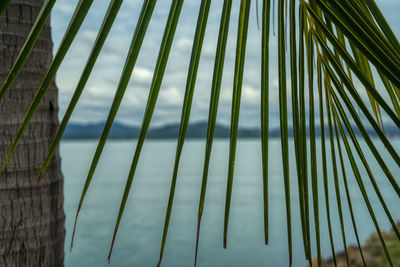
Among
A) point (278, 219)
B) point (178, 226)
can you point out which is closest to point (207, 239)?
point (178, 226)

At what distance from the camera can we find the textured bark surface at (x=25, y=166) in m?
1.12

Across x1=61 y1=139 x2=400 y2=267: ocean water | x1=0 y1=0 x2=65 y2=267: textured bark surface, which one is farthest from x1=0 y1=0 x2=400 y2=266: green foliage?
x1=61 y1=139 x2=400 y2=267: ocean water

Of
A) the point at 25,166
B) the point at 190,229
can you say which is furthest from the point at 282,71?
the point at 190,229

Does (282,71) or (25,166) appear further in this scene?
(25,166)

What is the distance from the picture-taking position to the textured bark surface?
44.1 inches

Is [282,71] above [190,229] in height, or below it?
above

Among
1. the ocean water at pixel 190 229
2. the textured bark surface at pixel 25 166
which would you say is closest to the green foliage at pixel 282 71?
the textured bark surface at pixel 25 166

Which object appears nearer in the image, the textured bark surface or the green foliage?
the green foliage

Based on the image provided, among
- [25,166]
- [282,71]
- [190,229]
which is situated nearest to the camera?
[282,71]

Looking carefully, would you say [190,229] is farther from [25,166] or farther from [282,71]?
[282,71]

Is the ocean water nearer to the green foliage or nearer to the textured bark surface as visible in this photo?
the textured bark surface

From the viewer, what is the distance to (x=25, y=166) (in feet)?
3.73

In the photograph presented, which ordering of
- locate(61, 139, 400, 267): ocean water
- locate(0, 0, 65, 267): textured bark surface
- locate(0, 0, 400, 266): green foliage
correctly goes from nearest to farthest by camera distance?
locate(0, 0, 400, 266): green foliage
locate(0, 0, 65, 267): textured bark surface
locate(61, 139, 400, 267): ocean water

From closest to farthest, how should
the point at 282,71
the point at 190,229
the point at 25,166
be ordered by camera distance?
the point at 282,71, the point at 25,166, the point at 190,229
